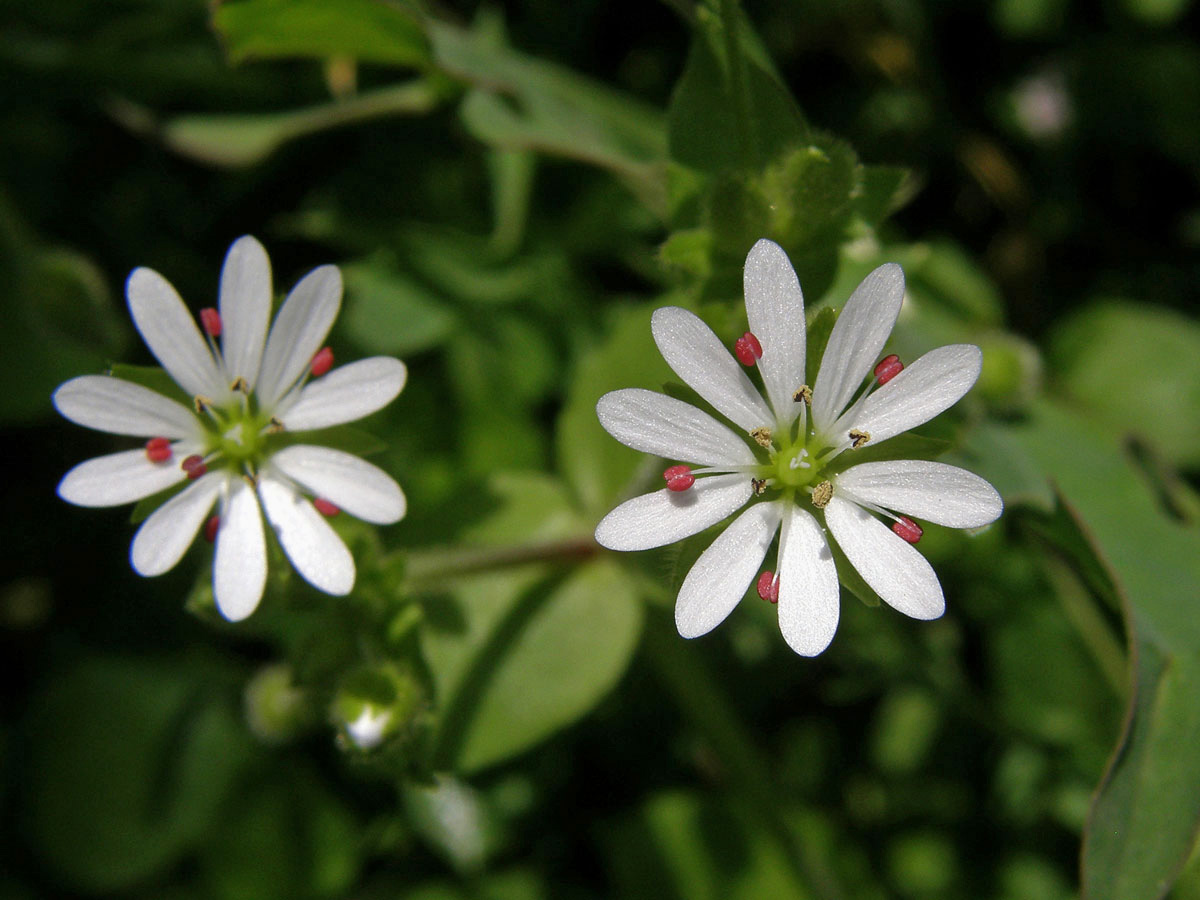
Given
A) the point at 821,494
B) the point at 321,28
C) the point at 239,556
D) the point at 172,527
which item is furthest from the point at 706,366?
the point at 321,28

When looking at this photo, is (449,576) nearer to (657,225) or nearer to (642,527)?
(642,527)

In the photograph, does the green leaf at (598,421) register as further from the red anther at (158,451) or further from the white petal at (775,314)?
the red anther at (158,451)

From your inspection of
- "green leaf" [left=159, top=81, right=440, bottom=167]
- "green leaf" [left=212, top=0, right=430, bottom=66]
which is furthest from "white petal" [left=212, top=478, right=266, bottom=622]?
"green leaf" [left=159, top=81, right=440, bottom=167]

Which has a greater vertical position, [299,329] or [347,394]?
[299,329]

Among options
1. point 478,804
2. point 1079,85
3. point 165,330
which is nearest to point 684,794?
point 478,804

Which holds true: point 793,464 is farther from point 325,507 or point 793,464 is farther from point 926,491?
point 325,507

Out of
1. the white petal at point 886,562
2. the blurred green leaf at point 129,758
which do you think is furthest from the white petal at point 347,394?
the blurred green leaf at point 129,758

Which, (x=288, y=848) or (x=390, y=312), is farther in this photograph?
(x=288, y=848)
